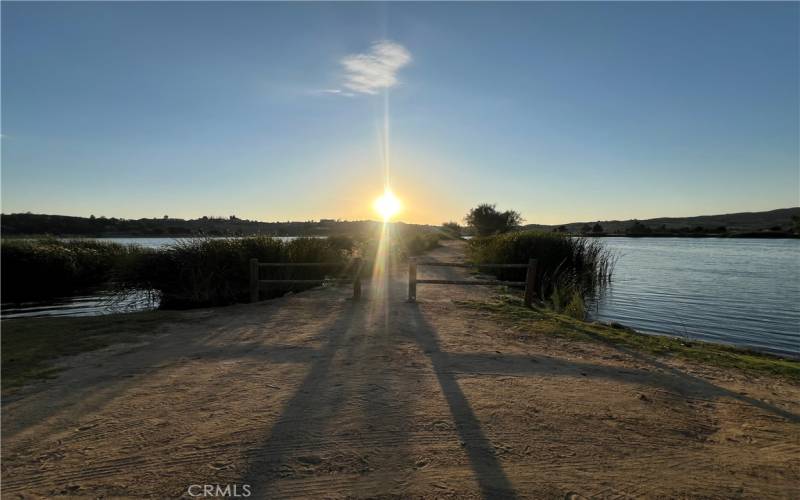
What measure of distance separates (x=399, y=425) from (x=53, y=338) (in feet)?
23.2

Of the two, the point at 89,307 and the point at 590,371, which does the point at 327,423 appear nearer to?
the point at 590,371

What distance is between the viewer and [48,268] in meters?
18.1

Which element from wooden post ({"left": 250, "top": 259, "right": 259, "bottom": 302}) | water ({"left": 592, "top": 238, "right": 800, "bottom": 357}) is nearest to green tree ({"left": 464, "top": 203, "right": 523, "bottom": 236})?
water ({"left": 592, "top": 238, "right": 800, "bottom": 357})

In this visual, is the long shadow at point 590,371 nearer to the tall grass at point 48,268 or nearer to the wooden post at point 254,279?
the wooden post at point 254,279

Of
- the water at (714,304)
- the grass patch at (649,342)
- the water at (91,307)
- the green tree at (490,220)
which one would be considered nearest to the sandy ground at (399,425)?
the grass patch at (649,342)

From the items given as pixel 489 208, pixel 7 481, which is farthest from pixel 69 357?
pixel 489 208

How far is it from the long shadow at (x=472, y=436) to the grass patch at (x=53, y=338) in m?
5.25

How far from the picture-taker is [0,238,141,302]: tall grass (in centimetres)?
1689

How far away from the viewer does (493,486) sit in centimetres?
330

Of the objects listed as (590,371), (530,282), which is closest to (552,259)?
(530,282)

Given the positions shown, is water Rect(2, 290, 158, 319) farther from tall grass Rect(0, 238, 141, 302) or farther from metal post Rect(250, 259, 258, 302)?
metal post Rect(250, 259, 258, 302)

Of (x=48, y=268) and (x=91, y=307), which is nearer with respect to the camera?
(x=91, y=307)

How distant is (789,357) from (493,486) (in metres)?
9.25

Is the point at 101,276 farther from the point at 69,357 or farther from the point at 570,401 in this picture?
the point at 570,401
